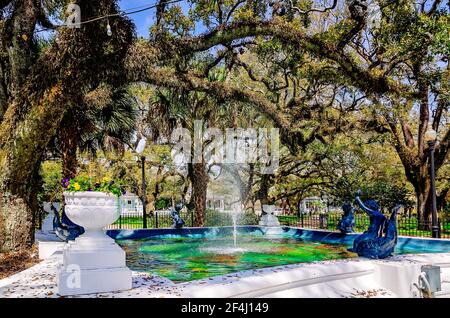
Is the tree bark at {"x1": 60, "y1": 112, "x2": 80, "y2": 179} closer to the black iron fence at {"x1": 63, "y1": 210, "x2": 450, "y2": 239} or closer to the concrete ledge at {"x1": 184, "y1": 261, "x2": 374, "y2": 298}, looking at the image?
the black iron fence at {"x1": 63, "y1": 210, "x2": 450, "y2": 239}

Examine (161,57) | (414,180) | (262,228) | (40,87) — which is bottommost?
(262,228)

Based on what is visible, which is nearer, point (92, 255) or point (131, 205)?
point (92, 255)

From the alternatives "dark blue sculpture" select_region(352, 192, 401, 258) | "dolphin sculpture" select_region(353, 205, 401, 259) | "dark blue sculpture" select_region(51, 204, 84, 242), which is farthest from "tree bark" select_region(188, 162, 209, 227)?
"dolphin sculpture" select_region(353, 205, 401, 259)

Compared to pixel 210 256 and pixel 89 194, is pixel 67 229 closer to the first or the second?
pixel 210 256

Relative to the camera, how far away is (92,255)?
4.99 m

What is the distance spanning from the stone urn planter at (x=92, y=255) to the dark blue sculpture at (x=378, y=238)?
433 cm

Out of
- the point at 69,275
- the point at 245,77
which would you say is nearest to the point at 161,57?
the point at 69,275

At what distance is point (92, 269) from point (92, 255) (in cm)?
17

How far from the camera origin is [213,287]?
484 centimetres

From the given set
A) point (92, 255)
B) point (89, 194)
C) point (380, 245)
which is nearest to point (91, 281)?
point (92, 255)

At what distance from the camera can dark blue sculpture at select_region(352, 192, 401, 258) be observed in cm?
723

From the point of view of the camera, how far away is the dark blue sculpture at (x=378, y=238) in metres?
7.23
